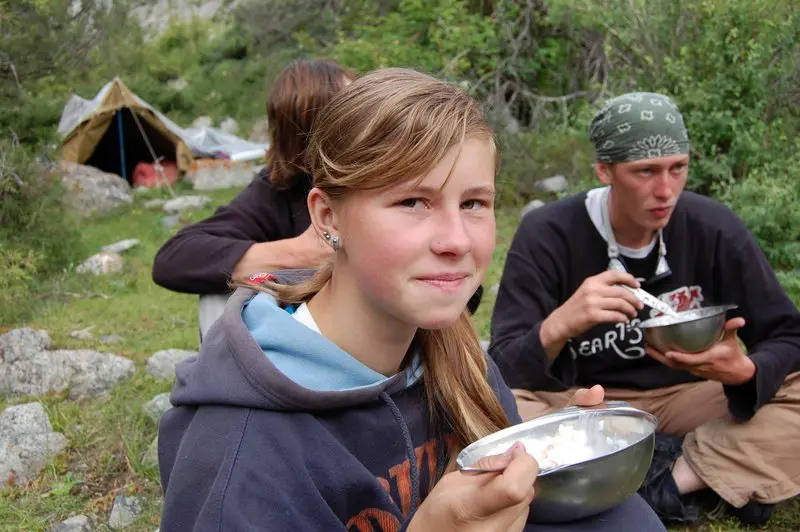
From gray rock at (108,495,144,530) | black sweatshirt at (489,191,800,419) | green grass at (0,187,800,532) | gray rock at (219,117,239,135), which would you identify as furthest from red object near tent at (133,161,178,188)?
black sweatshirt at (489,191,800,419)

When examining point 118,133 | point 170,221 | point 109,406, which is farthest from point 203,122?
point 109,406

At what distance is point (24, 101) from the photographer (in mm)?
6664

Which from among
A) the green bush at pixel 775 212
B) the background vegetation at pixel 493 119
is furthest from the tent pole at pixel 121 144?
the green bush at pixel 775 212

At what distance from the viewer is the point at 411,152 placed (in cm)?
154

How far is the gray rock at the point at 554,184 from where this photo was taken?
27.7 feet

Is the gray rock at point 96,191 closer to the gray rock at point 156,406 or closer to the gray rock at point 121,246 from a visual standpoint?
the gray rock at point 121,246

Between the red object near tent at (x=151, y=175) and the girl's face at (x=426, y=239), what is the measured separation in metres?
10.8

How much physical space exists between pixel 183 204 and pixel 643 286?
26.4ft

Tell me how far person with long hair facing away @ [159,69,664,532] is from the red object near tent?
1067 centimetres

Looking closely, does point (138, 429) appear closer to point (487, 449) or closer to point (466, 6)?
point (487, 449)

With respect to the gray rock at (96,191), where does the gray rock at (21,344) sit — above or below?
above

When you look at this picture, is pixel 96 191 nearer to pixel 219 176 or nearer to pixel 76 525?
pixel 219 176

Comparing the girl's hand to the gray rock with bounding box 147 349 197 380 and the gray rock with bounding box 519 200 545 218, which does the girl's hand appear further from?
the gray rock with bounding box 519 200 545 218

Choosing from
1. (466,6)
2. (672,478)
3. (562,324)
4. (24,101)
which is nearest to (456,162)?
(562,324)
